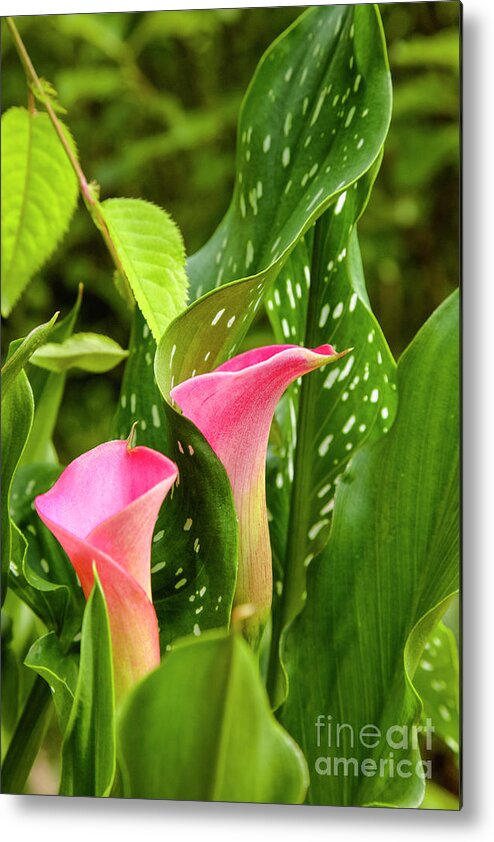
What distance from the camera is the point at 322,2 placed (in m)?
0.75

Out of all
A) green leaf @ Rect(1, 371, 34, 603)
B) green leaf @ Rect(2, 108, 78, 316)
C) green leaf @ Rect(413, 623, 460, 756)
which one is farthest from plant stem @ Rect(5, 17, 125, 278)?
green leaf @ Rect(413, 623, 460, 756)

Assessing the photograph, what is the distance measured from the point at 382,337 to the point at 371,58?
20 cm

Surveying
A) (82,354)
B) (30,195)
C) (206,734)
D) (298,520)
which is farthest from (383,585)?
(30,195)

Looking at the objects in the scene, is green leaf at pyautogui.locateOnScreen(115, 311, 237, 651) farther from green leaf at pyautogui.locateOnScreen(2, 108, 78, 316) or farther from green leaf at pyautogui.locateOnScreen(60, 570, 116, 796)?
green leaf at pyautogui.locateOnScreen(2, 108, 78, 316)

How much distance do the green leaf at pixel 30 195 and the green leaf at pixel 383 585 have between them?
11.6 inches

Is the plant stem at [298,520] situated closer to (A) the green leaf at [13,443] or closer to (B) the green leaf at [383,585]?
(B) the green leaf at [383,585]

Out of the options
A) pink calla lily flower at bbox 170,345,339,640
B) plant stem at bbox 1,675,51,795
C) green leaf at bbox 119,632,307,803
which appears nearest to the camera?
green leaf at bbox 119,632,307,803

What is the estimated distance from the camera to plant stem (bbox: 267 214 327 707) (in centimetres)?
74

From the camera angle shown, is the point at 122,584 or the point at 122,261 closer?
the point at 122,584

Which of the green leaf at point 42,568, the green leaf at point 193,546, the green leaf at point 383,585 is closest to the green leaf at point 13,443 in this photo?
the green leaf at point 42,568

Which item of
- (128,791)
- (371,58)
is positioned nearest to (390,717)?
(128,791)

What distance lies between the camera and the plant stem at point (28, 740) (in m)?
0.79

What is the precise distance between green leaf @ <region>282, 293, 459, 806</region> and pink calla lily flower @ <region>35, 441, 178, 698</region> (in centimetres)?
12

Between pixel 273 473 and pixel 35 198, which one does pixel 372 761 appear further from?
pixel 35 198
